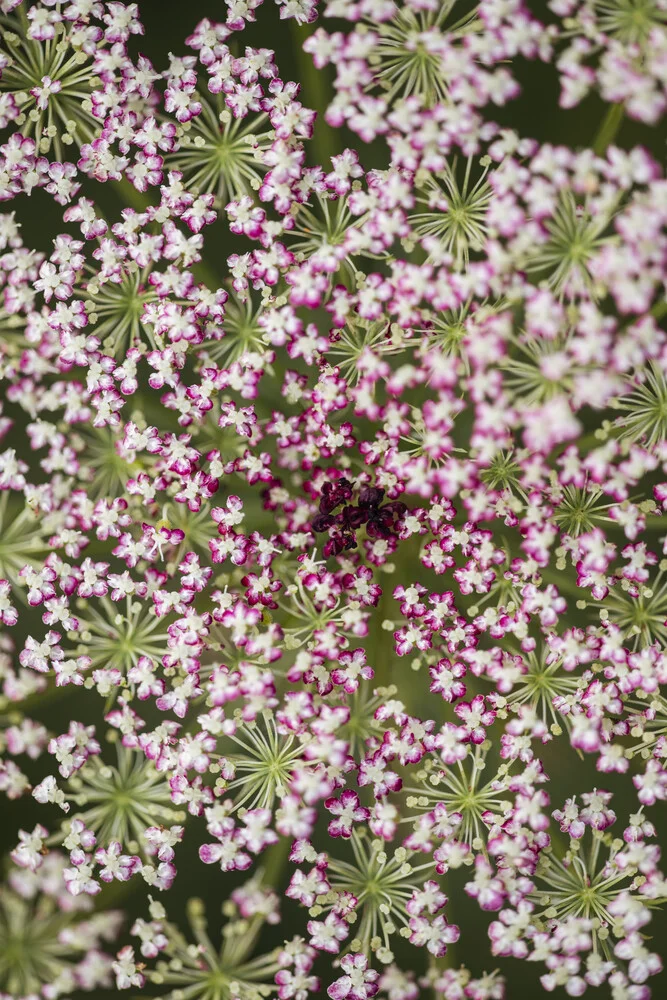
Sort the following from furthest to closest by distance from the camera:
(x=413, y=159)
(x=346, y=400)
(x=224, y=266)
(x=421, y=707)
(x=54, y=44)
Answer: (x=224, y=266) → (x=421, y=707) → (x=54, y=44) → (x=346, y=400) → (x=413, y=159)

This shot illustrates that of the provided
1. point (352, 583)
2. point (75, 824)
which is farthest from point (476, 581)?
point (75, 824)

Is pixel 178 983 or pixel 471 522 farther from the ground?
pixel 471 522

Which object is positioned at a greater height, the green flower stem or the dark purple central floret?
the green flower stem

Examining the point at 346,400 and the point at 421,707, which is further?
the point at 421,707

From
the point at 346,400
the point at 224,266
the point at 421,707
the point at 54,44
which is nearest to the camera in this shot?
the point at 346,400

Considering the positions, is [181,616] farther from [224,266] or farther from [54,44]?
[54,44]

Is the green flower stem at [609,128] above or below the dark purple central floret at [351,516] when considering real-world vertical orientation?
above

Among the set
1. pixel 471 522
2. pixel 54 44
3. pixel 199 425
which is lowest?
pixel 471 522

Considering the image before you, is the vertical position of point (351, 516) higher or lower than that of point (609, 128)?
lower
